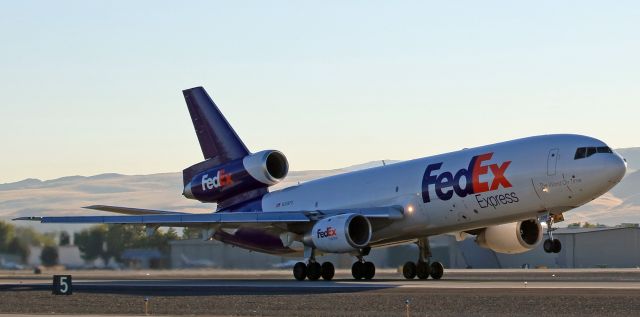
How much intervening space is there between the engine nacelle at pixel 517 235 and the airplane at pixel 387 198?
1.6 inches

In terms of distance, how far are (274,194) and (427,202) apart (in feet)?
32.0

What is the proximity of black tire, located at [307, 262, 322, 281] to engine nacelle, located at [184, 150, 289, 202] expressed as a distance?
5.83 m

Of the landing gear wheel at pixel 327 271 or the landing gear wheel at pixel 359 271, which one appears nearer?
the landing gear wheel at pixel 327 271

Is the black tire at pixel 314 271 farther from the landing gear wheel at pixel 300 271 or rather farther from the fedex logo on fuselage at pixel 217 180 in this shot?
the fedex logo on fuselage at pixel 217 180

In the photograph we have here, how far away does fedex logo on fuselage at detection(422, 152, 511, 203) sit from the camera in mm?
45094

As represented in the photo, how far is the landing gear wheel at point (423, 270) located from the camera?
50.0 metres

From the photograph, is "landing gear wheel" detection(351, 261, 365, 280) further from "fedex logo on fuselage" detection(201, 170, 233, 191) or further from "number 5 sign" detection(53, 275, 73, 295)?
"number 5 sign" detection(53, 275, 73, 295)

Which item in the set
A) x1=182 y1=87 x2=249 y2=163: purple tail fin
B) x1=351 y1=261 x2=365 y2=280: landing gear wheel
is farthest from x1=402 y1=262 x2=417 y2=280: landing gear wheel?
x1=182 y1=87 x2=249 y2=163: purple tail fin

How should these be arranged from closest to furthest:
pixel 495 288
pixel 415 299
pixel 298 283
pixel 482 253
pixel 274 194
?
pixel 415 299 → pixel 495 288 → pixel 298 283 → pixel 274 194 → pixel 482 253

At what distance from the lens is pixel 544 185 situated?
44031 mm

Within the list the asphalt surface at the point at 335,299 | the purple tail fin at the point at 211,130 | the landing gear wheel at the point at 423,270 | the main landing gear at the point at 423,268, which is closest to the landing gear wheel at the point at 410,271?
the main landing gear at the point at 423,268

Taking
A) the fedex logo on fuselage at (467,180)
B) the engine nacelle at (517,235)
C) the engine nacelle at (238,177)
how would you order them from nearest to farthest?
the fedex logo on fuselage at (467,180), the engine nacelle at (517,235), the engine nacelle at (238,177)

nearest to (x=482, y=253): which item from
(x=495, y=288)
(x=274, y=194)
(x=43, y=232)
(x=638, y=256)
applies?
(x=638, y=256)

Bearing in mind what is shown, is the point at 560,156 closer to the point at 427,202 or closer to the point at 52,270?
the point at 427,202
